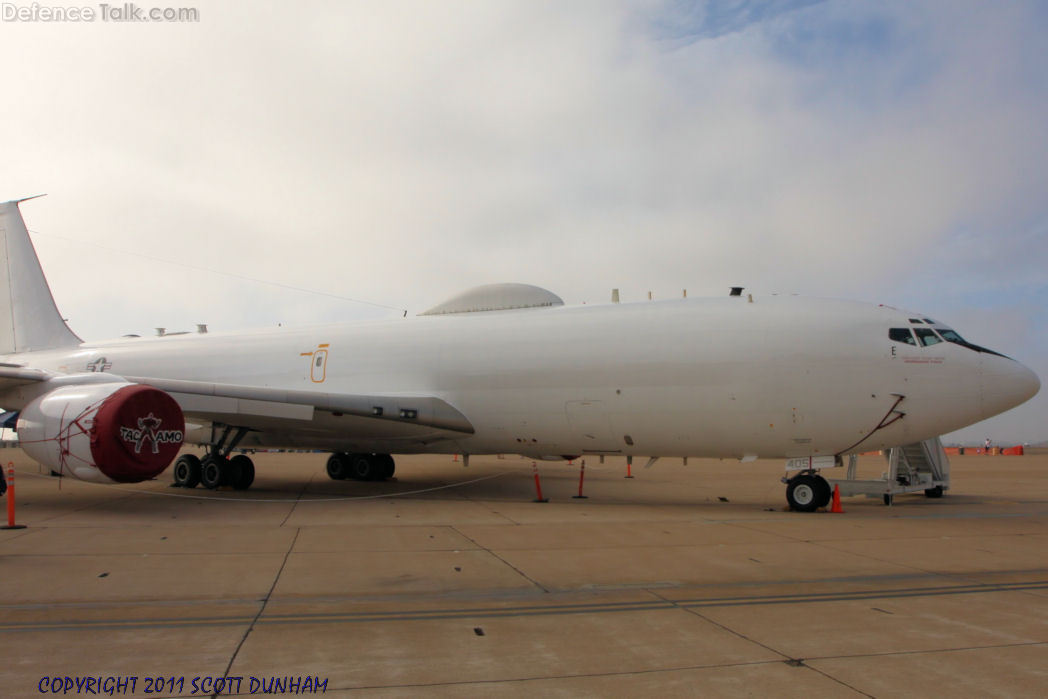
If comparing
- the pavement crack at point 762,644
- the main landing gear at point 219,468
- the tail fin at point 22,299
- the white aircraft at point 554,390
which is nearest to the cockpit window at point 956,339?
the white aircraft at point 554,390

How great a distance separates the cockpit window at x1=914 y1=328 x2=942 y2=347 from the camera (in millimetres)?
11992

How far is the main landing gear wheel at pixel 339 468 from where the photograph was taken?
20438mm

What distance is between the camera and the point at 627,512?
12.7 m

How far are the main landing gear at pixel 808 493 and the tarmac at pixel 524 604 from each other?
1.68 ft

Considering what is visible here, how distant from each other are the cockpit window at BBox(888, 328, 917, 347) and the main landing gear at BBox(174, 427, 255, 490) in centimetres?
1322

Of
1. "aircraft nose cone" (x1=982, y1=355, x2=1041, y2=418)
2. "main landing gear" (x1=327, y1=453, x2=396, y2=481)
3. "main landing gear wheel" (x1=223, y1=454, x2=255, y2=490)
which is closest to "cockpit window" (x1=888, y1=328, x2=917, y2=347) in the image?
"aircraft nose cone" (x1=982, y1=355, x2=1041, y2=418)

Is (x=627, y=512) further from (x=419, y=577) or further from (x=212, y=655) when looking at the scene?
(x=212, y=655)

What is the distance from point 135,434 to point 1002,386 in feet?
45.8

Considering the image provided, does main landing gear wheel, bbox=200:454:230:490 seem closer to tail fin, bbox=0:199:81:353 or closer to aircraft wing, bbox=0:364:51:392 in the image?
aircraft wing, bbox=0:364:51:392

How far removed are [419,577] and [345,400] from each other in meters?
8.50

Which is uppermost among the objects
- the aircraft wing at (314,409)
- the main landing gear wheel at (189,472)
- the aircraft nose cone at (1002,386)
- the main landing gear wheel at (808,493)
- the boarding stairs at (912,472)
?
the aircraft nose cone at (1002,386)

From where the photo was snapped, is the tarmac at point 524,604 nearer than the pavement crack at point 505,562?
Yes

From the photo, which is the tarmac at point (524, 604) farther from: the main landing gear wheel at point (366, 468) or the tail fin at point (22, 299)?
the tail fin at point (22, 299)
